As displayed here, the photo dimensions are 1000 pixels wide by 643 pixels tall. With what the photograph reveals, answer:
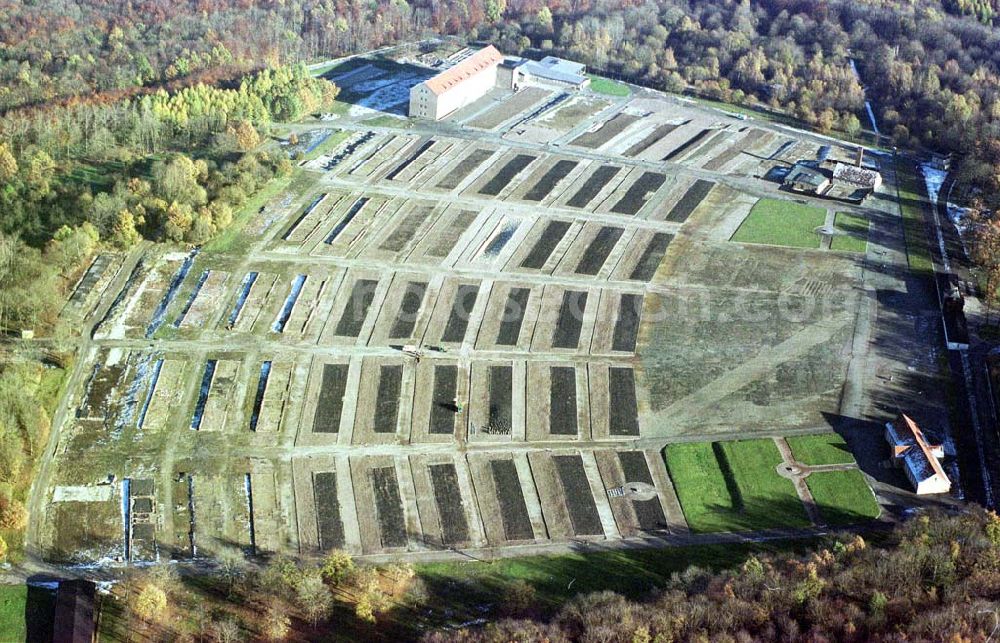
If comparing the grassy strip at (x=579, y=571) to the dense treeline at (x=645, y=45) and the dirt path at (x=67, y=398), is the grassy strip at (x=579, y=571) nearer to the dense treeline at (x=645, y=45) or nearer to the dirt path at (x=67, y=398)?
the dirt path at (x=67, y=398)

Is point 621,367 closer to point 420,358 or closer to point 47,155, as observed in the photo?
point 420,358

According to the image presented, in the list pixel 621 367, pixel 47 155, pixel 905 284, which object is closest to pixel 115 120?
pixel 47 155

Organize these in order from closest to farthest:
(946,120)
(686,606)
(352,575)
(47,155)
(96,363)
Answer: (686,606)
(352,575)
(96,363)
(47,155)
(946,120)

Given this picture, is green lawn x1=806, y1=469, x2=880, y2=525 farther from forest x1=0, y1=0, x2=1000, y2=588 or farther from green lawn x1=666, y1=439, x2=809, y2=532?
forest x1=0, y1=0, x2=1000, y2=588

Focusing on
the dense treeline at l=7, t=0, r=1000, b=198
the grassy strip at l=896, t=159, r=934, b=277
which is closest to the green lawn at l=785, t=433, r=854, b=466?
the grassy strip at l=896, t=159, r=934, b=277

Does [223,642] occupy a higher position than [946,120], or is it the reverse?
[946,120]

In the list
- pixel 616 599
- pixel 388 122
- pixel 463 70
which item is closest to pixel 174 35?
pixel 388 122
